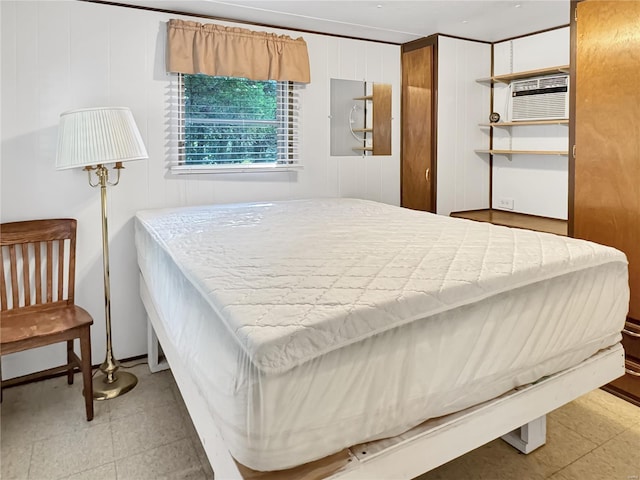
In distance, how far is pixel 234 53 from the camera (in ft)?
10.4

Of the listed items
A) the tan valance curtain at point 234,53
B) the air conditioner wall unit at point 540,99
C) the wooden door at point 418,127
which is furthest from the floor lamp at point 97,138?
the air conditioner wall unit at point 540,99

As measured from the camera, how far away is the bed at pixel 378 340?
1.10 metres

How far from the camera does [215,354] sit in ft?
4.02

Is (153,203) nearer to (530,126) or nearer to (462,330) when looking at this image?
(462,330)

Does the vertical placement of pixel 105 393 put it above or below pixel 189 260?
below

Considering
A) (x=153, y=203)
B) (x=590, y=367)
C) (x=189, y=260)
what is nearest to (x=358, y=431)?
(x=189, y=260)

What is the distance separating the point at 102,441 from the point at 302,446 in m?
1.52

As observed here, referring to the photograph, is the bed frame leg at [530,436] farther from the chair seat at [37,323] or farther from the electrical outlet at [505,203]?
the electrical outlet at [505,203]

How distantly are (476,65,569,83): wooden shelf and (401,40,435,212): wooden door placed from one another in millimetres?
544

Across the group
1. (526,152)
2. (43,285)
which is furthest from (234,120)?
(526,152)

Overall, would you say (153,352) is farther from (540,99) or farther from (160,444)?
(540,99)

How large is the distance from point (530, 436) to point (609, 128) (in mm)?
1650

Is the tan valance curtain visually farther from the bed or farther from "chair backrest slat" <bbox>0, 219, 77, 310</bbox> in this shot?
the bed

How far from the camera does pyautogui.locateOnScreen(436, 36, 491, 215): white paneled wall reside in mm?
3885
